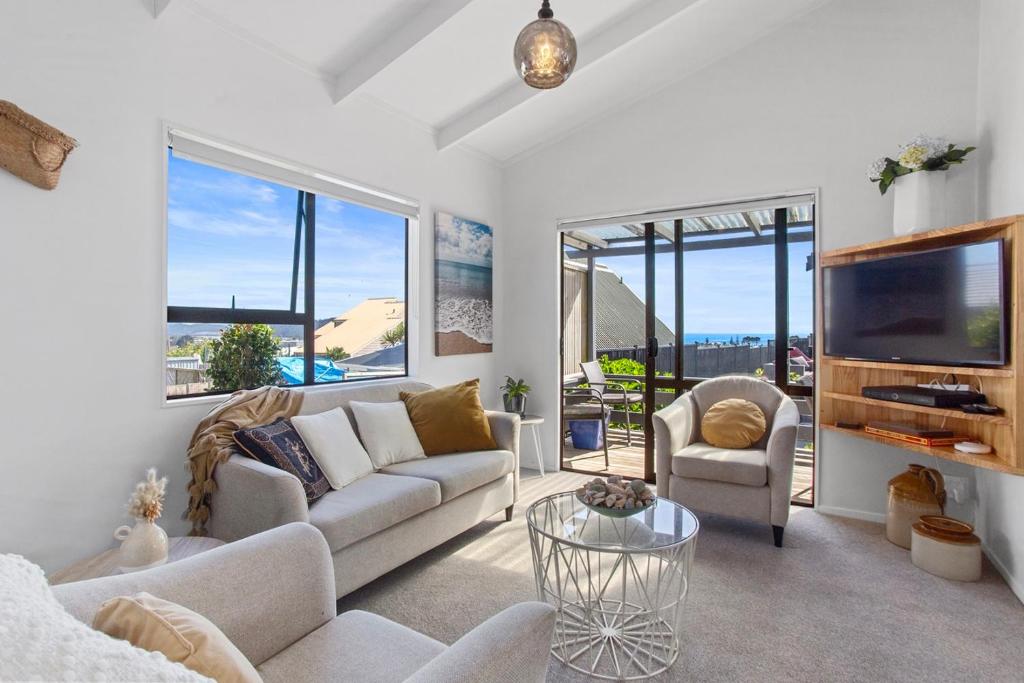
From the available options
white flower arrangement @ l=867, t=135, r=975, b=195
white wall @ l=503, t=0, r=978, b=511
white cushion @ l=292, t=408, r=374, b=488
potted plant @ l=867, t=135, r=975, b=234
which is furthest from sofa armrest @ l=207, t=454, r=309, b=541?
white flower arrangement @ l=867, t=135, r=975, b=195

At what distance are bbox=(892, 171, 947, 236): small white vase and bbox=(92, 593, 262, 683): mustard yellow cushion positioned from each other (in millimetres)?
3618

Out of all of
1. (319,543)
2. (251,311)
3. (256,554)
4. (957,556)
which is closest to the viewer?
(256,554)

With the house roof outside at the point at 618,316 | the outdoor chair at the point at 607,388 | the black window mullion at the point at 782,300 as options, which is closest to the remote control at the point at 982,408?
the black window mullion at the point at 782,300

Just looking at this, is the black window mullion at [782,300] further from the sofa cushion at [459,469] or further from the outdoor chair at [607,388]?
the sofa cushion at [459,469]

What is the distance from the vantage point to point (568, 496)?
2.59 m

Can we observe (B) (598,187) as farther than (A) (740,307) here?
Yes

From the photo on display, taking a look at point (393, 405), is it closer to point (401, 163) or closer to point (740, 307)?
point (401, 163)

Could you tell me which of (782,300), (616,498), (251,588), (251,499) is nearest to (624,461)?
(782,300)

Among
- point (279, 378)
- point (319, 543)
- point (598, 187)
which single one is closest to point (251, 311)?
point (279, 378)

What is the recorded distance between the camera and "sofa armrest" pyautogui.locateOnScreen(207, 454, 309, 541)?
6.95 ft

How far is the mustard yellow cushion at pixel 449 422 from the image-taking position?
3260 mm

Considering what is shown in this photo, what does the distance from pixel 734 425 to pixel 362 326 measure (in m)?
2.57

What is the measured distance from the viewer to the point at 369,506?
7.78 feet

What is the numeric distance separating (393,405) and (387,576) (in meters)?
0.96
